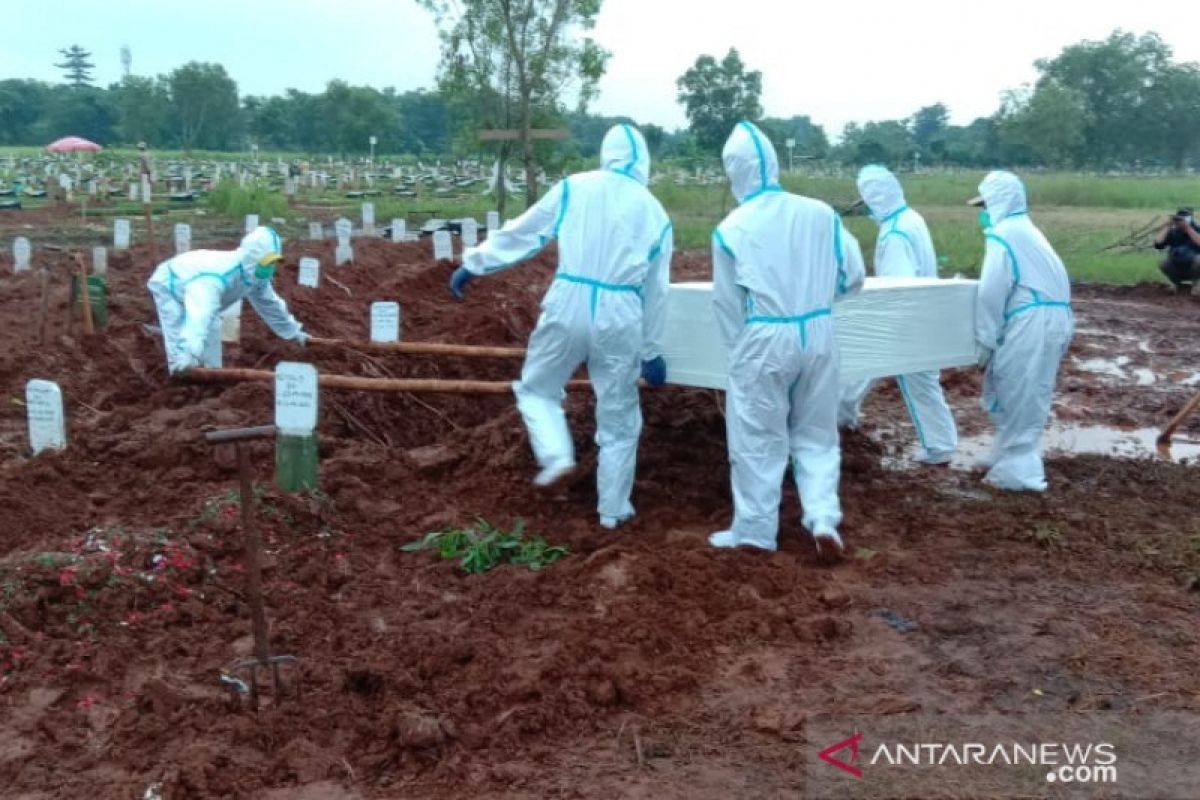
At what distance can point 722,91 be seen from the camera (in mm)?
37344

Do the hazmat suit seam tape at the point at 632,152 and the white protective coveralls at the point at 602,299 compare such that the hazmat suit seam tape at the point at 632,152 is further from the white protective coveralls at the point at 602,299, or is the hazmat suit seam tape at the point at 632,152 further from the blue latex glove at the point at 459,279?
the blue latex glove at the point at 459,279

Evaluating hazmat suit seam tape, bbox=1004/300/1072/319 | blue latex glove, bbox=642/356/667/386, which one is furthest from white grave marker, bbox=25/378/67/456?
hazmat suit seam tape, bbox=1004/300/1072/319

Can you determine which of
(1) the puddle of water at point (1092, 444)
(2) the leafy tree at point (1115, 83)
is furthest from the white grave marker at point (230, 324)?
(2) the leafy tree at point (1115, 83)

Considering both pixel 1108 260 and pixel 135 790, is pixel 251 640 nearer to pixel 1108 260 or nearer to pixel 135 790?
pixel 135 790

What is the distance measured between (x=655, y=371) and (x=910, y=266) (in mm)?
2346

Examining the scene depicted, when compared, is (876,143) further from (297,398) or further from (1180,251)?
(297,398)

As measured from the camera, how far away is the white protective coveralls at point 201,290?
692 cm

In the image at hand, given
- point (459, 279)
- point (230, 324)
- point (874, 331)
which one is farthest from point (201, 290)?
point (874, 331)

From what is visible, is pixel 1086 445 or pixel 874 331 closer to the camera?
pixel 874 331

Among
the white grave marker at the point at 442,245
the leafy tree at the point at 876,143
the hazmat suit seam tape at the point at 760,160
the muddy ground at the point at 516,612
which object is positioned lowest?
the muddy ground at the point at 516,612

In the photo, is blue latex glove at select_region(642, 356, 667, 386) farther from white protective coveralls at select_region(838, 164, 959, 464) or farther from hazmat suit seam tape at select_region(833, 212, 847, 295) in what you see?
white protective coveralls at select_region(838, 164, 959, 464)

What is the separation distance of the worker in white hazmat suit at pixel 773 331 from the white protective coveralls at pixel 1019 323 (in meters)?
1.48

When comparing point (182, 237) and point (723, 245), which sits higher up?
point (723, 245)

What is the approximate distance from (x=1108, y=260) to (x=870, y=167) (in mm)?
12265
